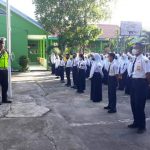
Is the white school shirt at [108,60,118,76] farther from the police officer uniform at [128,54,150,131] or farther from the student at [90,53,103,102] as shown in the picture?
the police officer uniform at [128,54,150,131]

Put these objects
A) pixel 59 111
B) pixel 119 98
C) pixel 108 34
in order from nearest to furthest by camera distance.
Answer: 1. pixel 59 111
2. pixel 119 98
3. pixel 108 34

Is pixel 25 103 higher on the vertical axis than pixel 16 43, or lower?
lower

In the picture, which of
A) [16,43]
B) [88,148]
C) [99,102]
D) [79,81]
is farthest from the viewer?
[16,43]

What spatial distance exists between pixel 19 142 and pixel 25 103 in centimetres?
465

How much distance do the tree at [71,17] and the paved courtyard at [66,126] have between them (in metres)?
15.7

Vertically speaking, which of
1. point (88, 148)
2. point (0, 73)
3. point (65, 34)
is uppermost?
point (65, 34)

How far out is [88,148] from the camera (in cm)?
679

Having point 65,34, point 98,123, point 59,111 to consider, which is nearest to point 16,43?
point 65,34

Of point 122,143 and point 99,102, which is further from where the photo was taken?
point 99,102

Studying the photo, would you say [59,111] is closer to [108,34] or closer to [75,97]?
[75,97]

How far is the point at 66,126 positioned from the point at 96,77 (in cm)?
408

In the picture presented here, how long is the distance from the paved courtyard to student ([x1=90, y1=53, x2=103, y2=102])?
0.35m

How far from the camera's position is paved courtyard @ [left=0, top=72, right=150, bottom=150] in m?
7.01

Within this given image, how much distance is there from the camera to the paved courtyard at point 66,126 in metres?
7.01
